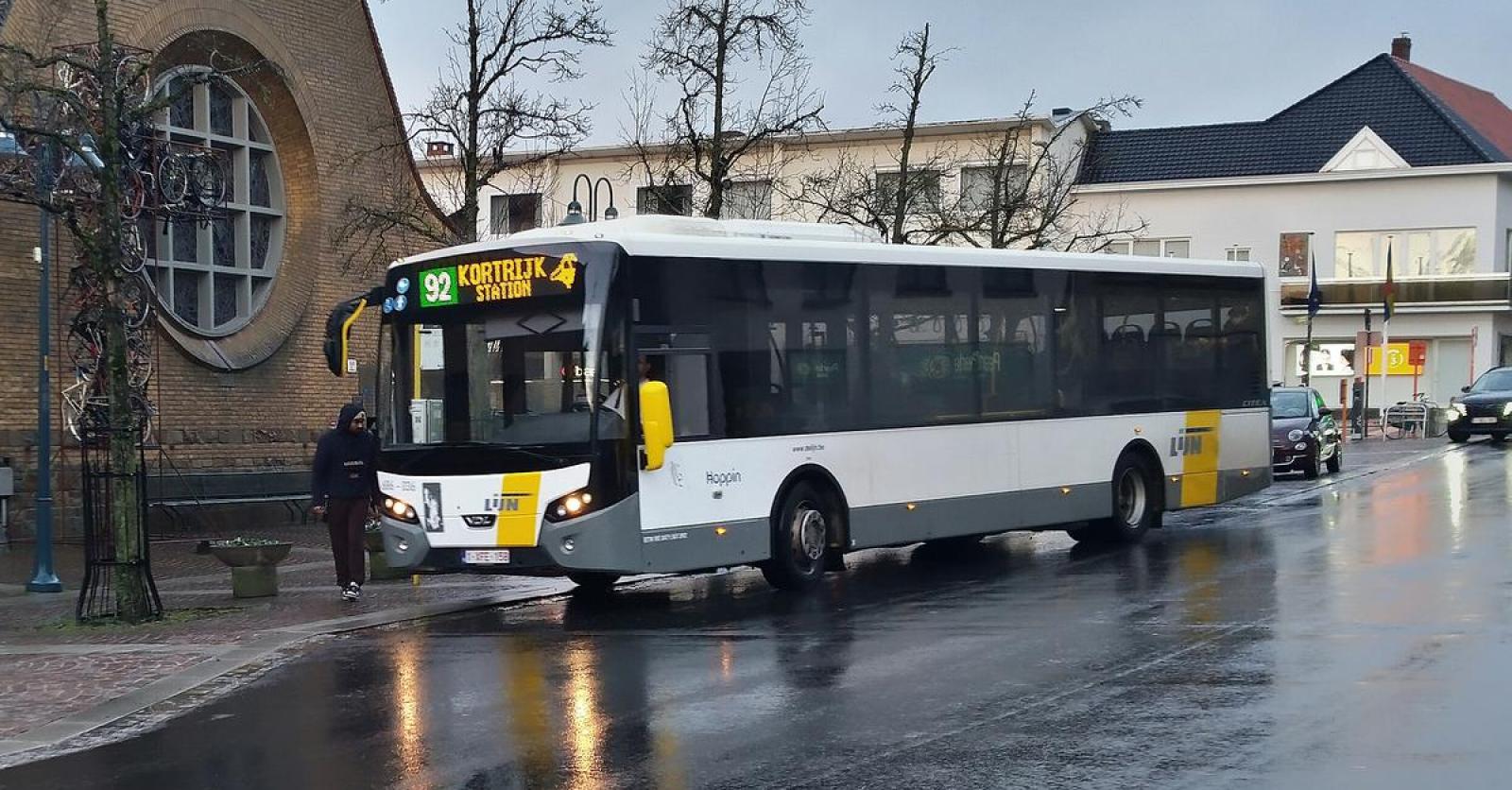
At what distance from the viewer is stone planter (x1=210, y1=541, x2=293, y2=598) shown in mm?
16312

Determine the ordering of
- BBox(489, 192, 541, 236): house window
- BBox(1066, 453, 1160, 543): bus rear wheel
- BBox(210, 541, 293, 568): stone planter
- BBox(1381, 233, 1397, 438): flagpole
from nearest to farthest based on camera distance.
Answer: BBox(210, 541, 293, 568): stone planter
BBox(1066, 453, 1160, 543): bus rear wheel
BBox(489, 192, 541, 236): house window
BBox(1381, 233, 1397, 438): flagpole

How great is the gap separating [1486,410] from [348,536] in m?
30.5

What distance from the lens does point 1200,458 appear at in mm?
Result: 20000

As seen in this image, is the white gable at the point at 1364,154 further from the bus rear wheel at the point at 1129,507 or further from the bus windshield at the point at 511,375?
the bus windshield at the point at 511,375

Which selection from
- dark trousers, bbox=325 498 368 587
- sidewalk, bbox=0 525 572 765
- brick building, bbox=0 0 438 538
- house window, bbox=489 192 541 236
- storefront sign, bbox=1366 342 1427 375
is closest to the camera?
sidewalk, bbox=0 525 572 765

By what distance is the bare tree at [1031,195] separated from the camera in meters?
33.3

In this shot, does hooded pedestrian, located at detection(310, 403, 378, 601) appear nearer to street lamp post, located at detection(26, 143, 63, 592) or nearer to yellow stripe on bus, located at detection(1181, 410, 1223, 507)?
street lamp post, located at detection(26, 143, 63, 592)

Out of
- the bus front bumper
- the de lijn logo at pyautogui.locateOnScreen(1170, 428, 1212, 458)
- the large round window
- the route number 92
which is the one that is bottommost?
the bus front bumper

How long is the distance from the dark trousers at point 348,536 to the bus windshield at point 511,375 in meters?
1.82

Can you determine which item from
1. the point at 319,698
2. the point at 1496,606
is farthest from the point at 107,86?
the point at 1496,606

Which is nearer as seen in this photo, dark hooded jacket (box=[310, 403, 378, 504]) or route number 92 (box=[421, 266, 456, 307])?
route number 92 (box=[421, 266, 456, 307])

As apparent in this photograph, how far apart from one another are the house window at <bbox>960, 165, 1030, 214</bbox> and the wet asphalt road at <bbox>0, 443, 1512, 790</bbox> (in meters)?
18.6

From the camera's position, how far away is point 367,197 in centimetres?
2941

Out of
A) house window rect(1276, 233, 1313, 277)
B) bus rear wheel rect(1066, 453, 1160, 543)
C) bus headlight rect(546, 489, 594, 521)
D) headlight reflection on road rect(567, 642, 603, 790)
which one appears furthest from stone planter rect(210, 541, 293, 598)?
house window rect(1276, 233, 1313, 277)
